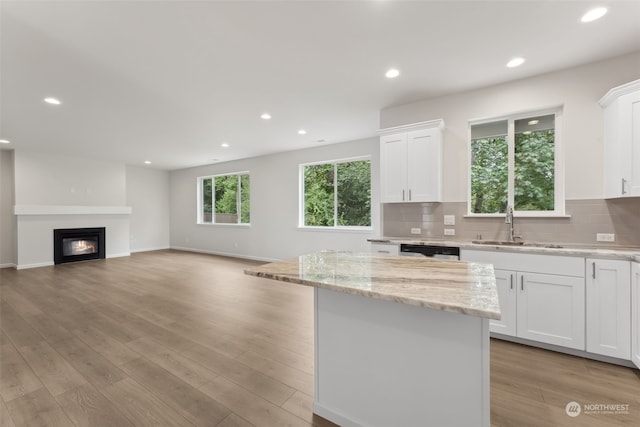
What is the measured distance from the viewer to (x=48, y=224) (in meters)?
6.52

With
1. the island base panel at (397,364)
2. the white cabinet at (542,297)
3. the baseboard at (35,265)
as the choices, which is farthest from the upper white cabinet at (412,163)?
the baseboard at (35,265)

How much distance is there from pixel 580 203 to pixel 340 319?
290 centimetres

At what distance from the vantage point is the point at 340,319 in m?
1.58

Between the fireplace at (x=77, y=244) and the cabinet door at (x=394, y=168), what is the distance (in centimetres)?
783

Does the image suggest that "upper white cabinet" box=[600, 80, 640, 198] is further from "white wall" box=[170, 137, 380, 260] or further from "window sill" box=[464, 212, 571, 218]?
"white wall" box=[170, 137, 380, 260]

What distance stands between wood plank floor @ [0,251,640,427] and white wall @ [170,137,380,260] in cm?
231

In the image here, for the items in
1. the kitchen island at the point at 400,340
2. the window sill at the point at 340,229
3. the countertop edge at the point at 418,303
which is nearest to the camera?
the countertop edge at the point at 418,303

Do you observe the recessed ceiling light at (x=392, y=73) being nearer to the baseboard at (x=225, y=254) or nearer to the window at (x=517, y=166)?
the window at (x=517, y=166)

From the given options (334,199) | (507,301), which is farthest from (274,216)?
(507,301)

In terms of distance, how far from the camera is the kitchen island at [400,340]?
1213 millimetres

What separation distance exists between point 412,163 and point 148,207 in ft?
28.5

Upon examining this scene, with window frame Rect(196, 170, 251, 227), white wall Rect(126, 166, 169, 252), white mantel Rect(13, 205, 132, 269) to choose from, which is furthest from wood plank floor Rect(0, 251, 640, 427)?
white wall Rect(126, 166, 169, 252)

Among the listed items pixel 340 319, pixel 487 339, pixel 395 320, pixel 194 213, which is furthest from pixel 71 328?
pixel 194 213

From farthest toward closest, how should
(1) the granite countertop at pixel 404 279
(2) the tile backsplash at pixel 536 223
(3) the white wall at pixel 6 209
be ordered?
(3) the white wall at pixel 6 209 → (2) the tile backsplash at pixel 536 223 → (1) the granite countertop at pixel 404 279
